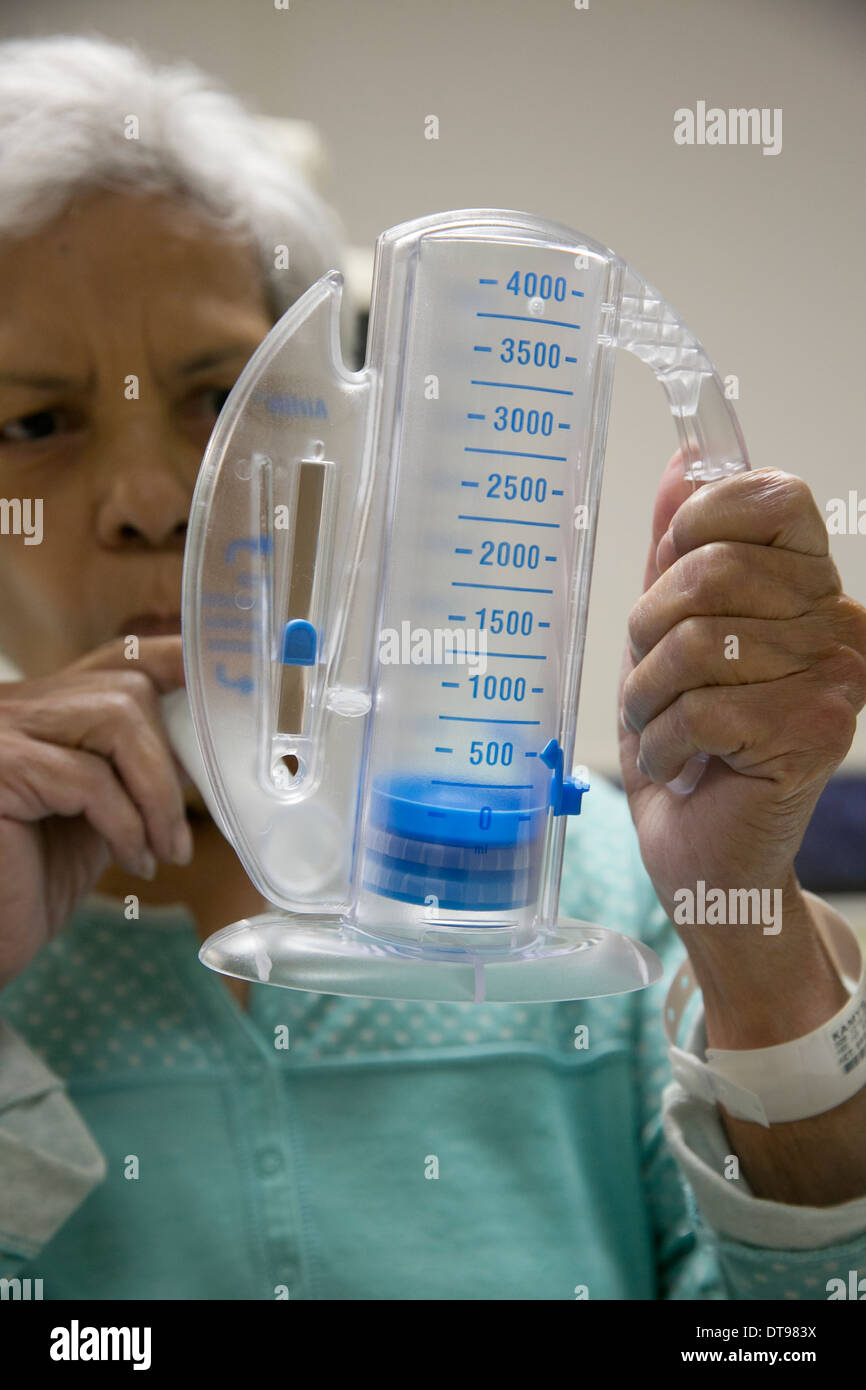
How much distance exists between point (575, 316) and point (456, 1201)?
70 cm

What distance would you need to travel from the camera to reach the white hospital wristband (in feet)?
1.93

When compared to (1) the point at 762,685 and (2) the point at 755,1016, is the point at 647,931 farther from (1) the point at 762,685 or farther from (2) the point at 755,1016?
(1) the point at 762,685

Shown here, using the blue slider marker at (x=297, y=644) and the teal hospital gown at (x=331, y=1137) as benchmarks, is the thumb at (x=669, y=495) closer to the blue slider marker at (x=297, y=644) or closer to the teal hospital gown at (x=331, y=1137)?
the blue slider marker at (x=297, y=644)

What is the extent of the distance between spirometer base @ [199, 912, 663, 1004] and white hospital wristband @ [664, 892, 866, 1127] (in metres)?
0.19

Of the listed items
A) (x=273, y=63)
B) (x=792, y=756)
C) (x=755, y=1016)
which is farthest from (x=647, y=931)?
(x=273, y=63)

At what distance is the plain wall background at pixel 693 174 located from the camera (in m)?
0.89

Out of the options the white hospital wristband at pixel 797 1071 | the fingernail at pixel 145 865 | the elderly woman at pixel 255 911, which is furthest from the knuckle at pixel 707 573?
the fingernail at pixel 145 865

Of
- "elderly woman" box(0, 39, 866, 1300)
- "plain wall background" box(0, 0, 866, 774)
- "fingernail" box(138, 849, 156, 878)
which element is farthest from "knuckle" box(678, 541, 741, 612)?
"plain wall background" box(0, 0, 866, 774)

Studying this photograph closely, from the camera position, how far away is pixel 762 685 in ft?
1.53

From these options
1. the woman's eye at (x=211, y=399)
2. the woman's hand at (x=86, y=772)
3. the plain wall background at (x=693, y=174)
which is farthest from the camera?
the plain wall background at (x=693, y=174)

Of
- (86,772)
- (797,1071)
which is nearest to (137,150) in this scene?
(86,772)

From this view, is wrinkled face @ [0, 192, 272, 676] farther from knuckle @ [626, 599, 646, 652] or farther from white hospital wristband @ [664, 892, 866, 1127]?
white hospital wristband @ [664, 892, 866, 1127]

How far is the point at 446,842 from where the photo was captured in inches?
16.5

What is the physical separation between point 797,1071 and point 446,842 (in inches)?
11.8
